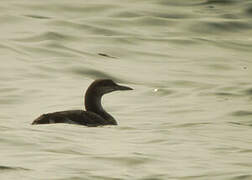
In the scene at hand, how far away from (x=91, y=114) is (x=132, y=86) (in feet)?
15.4

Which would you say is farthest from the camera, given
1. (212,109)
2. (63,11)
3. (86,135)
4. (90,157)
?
(63,11)

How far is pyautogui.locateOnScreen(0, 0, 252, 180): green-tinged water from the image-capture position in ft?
47.5

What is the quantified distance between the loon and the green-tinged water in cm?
13

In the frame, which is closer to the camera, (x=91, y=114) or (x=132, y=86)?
(x=91, y=114)

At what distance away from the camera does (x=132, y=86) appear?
22.7 meters

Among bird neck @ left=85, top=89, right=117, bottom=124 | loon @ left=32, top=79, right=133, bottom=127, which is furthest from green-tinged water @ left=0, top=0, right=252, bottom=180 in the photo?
bird neck @ left=85, top=89, right=117, bottom=124

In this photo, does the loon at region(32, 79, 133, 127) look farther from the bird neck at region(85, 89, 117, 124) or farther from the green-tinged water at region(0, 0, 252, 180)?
the green-tinged water at region(0, 0, 252, 180)

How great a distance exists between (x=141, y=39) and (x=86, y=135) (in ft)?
34.4

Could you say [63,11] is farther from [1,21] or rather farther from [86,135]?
[86,135]

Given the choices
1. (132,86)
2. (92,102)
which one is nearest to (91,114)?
(92,102)

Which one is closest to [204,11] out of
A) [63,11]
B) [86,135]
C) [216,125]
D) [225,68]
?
[63,11]

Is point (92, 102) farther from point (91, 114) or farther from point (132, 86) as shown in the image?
point (132, 86)

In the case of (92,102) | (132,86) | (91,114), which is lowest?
(132,86)

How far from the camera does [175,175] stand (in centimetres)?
1373
